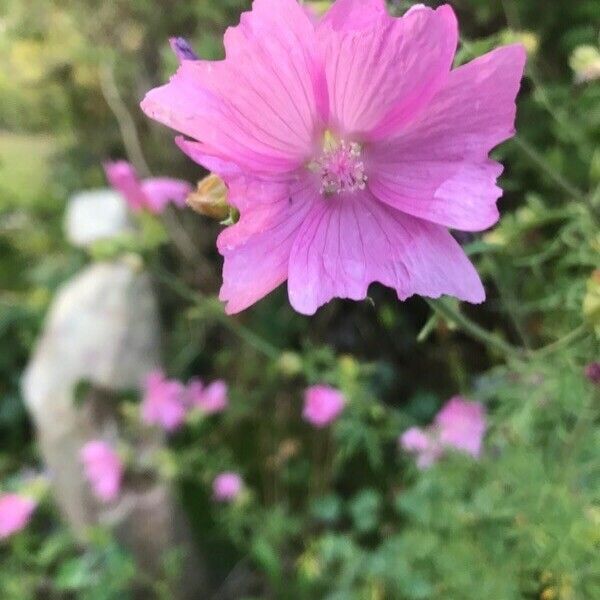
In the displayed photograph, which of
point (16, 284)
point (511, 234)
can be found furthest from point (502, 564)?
point (16, 284)

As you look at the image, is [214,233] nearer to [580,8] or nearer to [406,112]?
[580,8]

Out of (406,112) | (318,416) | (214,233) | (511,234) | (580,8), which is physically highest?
(406,112)

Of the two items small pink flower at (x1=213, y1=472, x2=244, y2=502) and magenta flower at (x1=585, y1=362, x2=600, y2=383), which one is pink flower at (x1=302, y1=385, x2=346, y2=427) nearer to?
small pink flower at (x1=213, y1=472, x2=244, y2=502)

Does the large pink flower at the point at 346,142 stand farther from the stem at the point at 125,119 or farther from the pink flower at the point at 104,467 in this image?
the stem at the point at 125,119

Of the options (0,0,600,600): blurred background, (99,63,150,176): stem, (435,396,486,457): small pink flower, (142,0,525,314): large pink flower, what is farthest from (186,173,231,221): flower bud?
(99,63,150,176): stem

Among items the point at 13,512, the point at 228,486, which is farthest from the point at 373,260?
the point at 13,512

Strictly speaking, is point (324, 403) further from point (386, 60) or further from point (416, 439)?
point (386, 60)
